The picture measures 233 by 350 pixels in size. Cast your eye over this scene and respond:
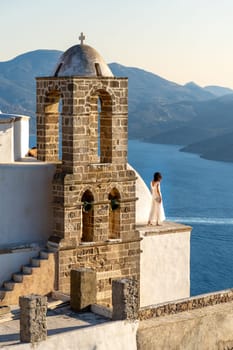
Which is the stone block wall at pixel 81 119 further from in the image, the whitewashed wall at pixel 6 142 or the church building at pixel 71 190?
the whitewashed wall at pixel 6 142

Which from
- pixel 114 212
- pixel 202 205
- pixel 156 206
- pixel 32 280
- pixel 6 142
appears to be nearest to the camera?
pixel 32 280

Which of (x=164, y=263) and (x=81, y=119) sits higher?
(x=81, y=119)

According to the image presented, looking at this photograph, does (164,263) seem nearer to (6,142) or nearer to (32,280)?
(32,280)

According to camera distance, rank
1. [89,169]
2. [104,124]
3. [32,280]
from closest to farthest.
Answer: [32,280] → [89,169] → [104,124]

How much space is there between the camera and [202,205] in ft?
261

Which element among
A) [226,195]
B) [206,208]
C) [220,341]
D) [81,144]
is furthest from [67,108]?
[226,195]

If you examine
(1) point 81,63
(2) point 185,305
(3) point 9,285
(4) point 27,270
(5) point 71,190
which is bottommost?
(2) point 185,305

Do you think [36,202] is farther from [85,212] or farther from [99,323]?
[99,323]

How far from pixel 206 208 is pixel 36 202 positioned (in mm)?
60703

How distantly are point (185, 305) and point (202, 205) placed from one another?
6240 centimetres

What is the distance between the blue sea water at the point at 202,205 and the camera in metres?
52.5

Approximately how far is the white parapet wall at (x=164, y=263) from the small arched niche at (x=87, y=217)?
5.22ft

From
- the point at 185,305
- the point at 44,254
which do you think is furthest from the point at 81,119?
the point at 185,305

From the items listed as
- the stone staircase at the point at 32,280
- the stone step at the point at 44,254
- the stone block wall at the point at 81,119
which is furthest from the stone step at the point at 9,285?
the stone block wall at the point at 81,119
